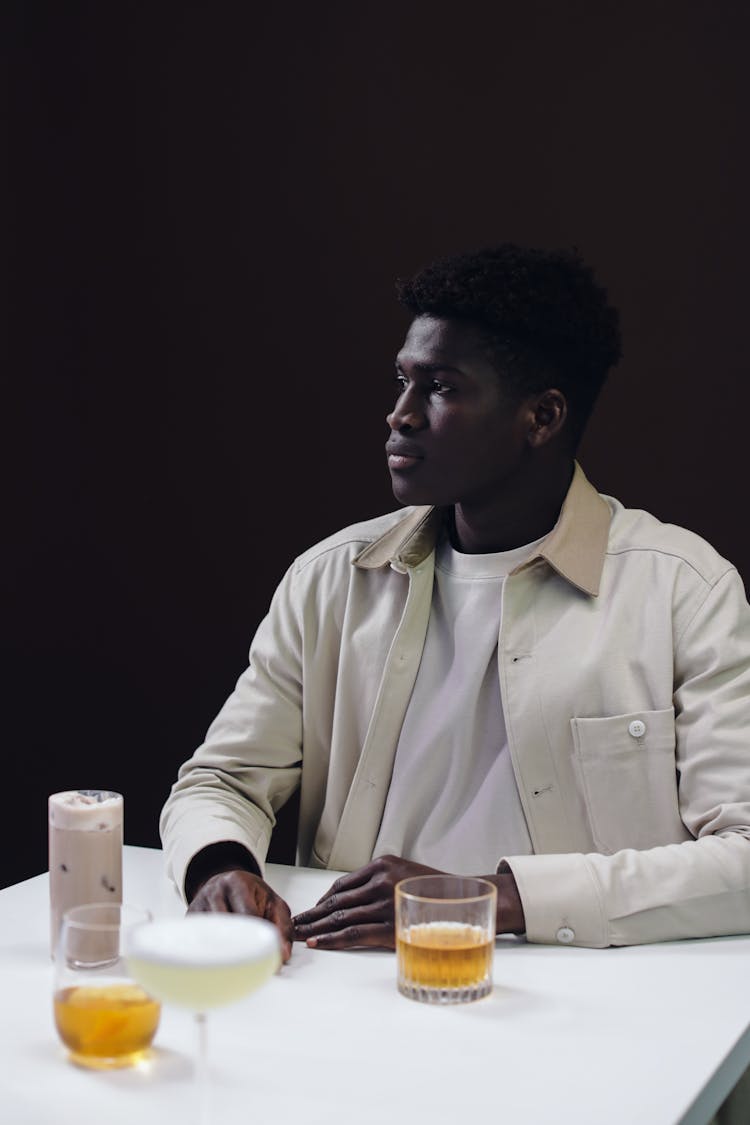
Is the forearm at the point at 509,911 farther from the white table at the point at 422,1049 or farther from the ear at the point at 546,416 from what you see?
the ear at the point at 546,416

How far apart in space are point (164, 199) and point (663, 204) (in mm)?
1054

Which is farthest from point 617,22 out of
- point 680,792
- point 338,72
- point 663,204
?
point 680,792

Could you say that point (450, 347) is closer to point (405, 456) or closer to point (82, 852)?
point (405, 456)

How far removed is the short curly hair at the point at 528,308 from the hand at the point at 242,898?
768 millimetres

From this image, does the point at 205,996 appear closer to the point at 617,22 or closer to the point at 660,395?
the point at 660,395

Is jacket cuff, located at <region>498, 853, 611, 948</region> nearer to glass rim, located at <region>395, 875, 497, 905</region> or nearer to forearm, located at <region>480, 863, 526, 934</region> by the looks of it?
forearm, located at <region>480, 863, 526, 934</region>

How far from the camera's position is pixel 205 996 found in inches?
36.8

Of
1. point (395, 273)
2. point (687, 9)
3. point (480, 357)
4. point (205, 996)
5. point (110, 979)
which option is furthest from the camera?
point (395, 273)

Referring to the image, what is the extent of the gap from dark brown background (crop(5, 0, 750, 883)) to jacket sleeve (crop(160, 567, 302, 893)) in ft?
3.08

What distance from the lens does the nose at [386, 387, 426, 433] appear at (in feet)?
5.97

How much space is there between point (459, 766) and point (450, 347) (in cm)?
56

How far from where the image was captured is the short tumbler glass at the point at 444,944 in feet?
4.04

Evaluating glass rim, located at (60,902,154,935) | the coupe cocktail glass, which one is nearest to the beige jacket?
glass rim, located at (60,902,154,935)

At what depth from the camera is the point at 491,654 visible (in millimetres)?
1822
